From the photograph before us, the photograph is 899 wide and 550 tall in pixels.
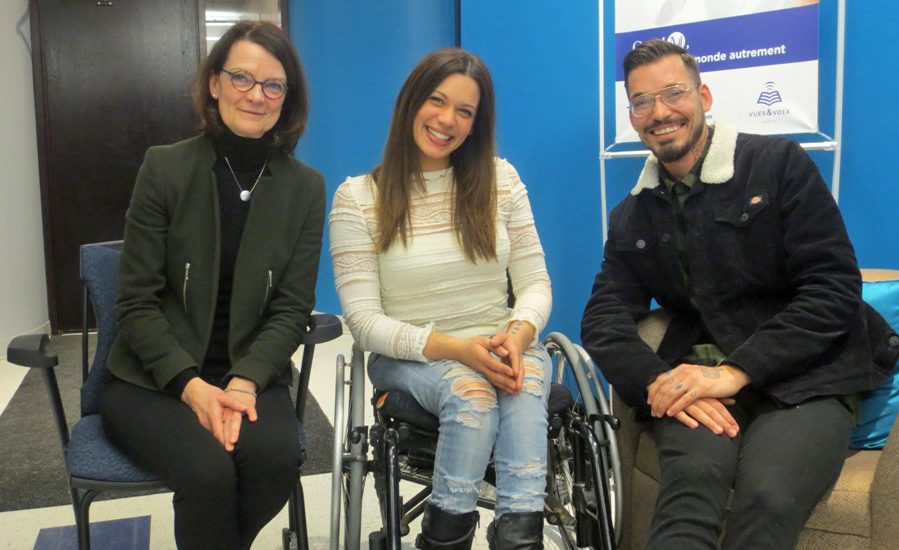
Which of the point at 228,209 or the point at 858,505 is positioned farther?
the point at 228,209

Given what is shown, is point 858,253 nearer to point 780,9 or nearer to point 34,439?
point 780,9

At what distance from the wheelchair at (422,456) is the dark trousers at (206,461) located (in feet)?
0.41

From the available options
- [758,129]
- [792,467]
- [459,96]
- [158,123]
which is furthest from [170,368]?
[158,123]

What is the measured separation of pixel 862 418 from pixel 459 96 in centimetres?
115

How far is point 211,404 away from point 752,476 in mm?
1057

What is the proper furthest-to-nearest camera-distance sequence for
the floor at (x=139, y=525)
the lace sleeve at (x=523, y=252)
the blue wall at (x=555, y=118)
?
the blue wall at (x=555, y=118), the floor at (x=139, y=525), the lace sleeve at (x=523, y=252)

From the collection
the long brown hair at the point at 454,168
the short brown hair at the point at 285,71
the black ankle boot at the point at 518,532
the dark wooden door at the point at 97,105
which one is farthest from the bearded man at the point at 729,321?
the dark wooden door at the point at 97,105

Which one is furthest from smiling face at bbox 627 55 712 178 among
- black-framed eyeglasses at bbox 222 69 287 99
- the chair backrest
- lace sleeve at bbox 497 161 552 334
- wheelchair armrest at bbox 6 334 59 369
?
wheelchair armrest at bbox 6 334 59 369

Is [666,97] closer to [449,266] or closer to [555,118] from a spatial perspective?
[449,266]

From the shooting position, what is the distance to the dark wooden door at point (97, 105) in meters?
5.11

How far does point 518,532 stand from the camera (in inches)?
61.5

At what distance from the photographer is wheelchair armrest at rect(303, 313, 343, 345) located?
1.88 meters

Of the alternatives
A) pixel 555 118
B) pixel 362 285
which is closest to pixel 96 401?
pixel 362 285

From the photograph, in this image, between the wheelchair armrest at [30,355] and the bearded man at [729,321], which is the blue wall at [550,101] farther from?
the wheelchair armrest at [30,355]
